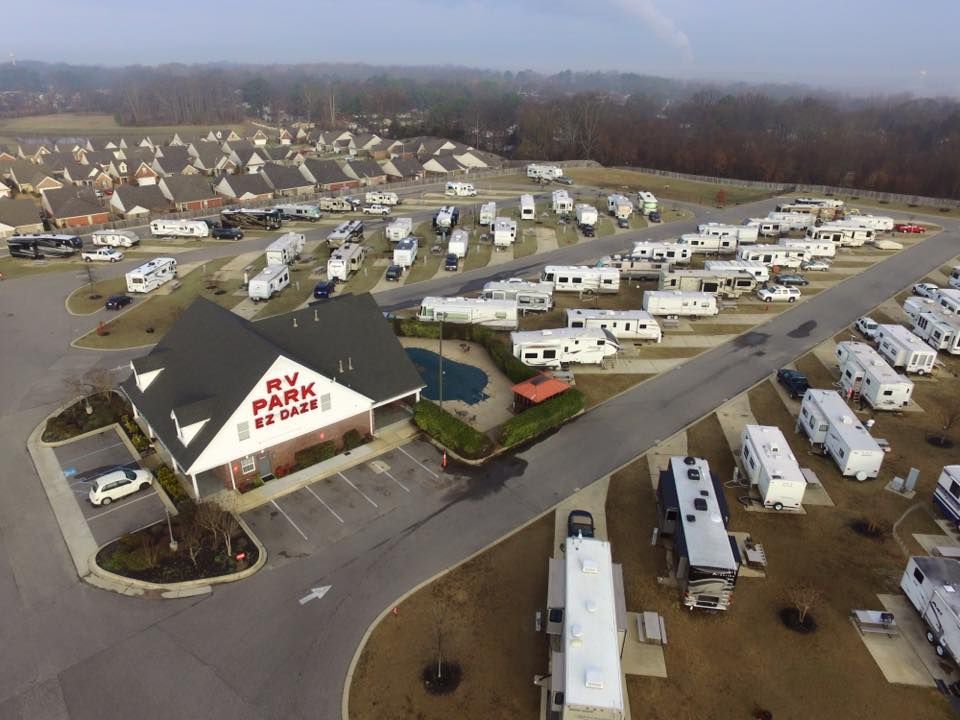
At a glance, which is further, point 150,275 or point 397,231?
point 397,231

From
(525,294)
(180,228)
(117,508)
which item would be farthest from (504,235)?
(117,508)

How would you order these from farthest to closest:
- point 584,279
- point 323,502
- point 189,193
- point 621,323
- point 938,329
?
point 189,193, point 584,279, point 938,329, point 621,323, point 323,502

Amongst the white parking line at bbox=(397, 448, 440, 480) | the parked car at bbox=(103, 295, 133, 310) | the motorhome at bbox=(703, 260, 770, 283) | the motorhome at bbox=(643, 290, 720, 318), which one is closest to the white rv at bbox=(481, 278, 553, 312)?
the motorhome at bbox=(643, 290, 720, 318)

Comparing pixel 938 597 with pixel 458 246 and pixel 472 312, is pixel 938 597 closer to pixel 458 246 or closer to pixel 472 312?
pixel 472 312

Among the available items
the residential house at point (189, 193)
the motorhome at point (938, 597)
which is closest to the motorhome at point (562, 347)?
the motorhome at point (938, 597)

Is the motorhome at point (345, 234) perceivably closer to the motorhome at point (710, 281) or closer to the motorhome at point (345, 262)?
the motorhome at point (345, 262)

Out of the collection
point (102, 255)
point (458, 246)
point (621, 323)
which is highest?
point (458, 246)

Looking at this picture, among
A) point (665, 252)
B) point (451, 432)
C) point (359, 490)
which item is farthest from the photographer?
point (665, 252)
